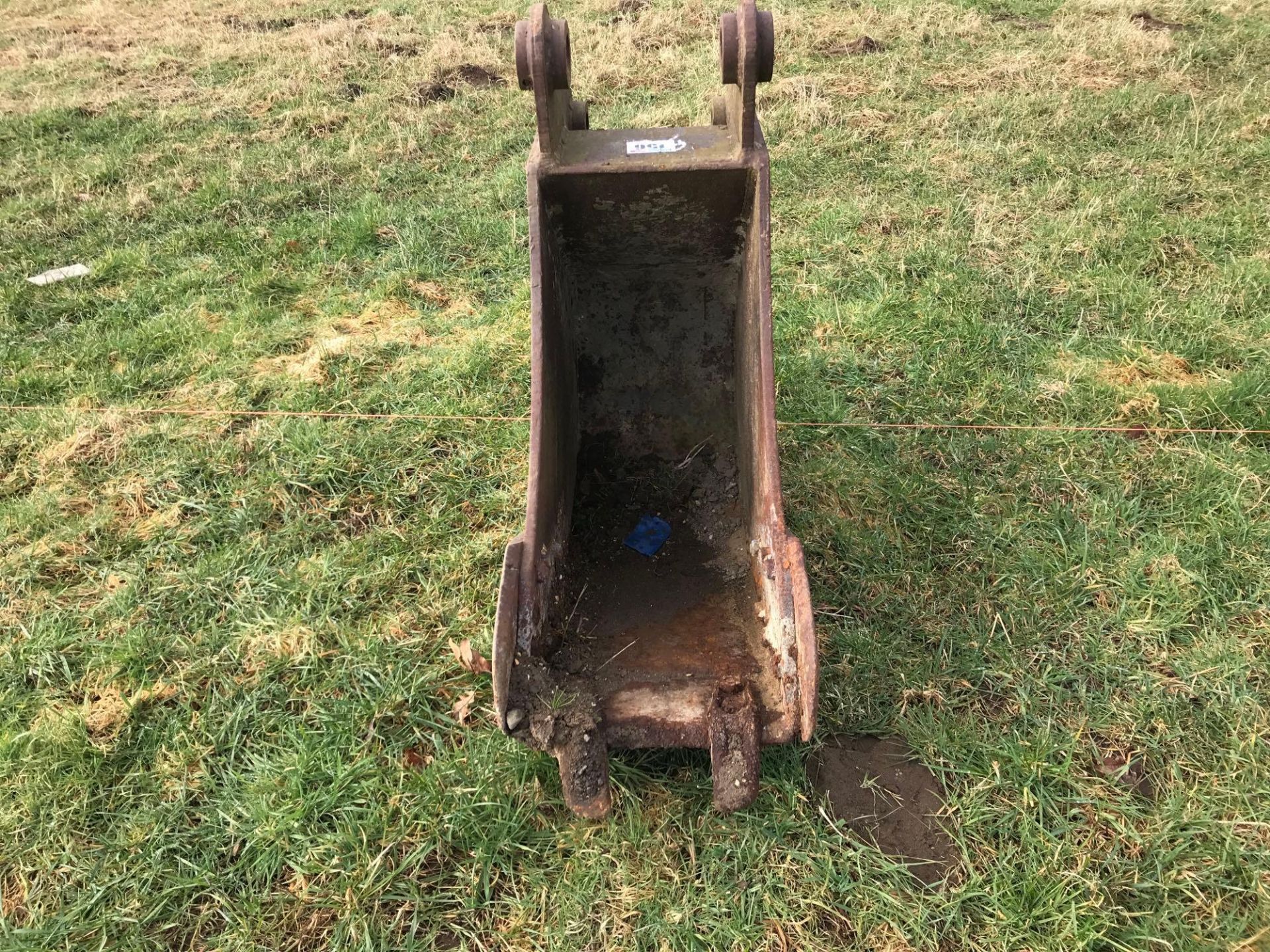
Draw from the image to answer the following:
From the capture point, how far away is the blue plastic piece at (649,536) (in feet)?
9.05

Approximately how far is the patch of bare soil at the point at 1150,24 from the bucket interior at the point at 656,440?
6591 mm

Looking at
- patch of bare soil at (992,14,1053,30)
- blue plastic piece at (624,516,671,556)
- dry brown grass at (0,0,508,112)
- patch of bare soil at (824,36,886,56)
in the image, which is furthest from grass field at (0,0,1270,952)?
patch of bare soil at (992,14,1053,30)

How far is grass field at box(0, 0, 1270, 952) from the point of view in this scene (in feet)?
6.48

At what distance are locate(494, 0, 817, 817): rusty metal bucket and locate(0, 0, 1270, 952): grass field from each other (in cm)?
24

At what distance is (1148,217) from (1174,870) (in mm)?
3879

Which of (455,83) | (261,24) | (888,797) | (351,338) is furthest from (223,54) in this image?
(888,797)

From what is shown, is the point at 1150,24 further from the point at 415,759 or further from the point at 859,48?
the point at 415,759

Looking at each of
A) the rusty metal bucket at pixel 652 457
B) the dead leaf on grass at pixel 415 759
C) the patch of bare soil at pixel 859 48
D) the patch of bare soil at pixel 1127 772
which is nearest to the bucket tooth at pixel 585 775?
the rusty metal bucket at pixel 652 457

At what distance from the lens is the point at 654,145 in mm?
2637

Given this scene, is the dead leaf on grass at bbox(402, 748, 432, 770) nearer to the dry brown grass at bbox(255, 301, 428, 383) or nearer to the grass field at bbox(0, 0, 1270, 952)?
the grass field at bbox(0, 0, 1270, 952)

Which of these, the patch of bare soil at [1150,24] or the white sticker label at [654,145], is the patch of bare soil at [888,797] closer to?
the white sticker label at [654,145]

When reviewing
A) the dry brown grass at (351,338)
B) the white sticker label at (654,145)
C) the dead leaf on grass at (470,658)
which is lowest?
the dead leaf on grass at (470,658)

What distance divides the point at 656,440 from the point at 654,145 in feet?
3.33

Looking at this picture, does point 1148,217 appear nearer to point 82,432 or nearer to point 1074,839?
point 1074,839
